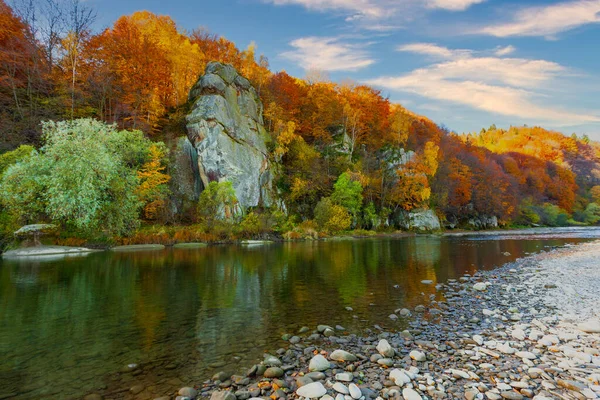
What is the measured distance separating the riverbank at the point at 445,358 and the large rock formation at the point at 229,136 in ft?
125

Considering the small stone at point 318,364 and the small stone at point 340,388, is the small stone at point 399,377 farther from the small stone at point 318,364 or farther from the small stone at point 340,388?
the small stone at point 318,364

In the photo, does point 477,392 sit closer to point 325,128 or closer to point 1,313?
point 1,313

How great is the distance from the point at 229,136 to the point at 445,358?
147ft

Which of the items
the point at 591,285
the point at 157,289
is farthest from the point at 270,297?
the point at 591,285

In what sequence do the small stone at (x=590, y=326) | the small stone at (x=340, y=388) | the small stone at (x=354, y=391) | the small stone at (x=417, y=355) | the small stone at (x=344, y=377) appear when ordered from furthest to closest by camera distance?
the small stone at (x=590, y=326), the small stone at (x=417, y=355), the small stone at (x=344, y=377), the small stone at (x=340, y=388), the small stone at (x=354, y=391)

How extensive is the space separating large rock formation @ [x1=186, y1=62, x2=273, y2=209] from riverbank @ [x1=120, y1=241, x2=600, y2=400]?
38.0 meters

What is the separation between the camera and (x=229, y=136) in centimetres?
4722

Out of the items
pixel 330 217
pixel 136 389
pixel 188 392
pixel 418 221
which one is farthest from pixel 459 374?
pixel 418 221

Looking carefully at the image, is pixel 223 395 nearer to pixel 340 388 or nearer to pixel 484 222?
pixel 340 388

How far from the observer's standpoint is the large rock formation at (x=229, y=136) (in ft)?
148

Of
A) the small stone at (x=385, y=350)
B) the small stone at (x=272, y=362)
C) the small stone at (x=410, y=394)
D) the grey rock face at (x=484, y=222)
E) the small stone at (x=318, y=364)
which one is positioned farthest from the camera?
the grey rock face at (x=484, y=222)

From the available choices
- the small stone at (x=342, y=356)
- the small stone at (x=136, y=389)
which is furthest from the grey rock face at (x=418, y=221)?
the small stone at (x=136, y=389)

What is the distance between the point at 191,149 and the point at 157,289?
119ft

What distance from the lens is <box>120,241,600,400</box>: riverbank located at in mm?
5352
